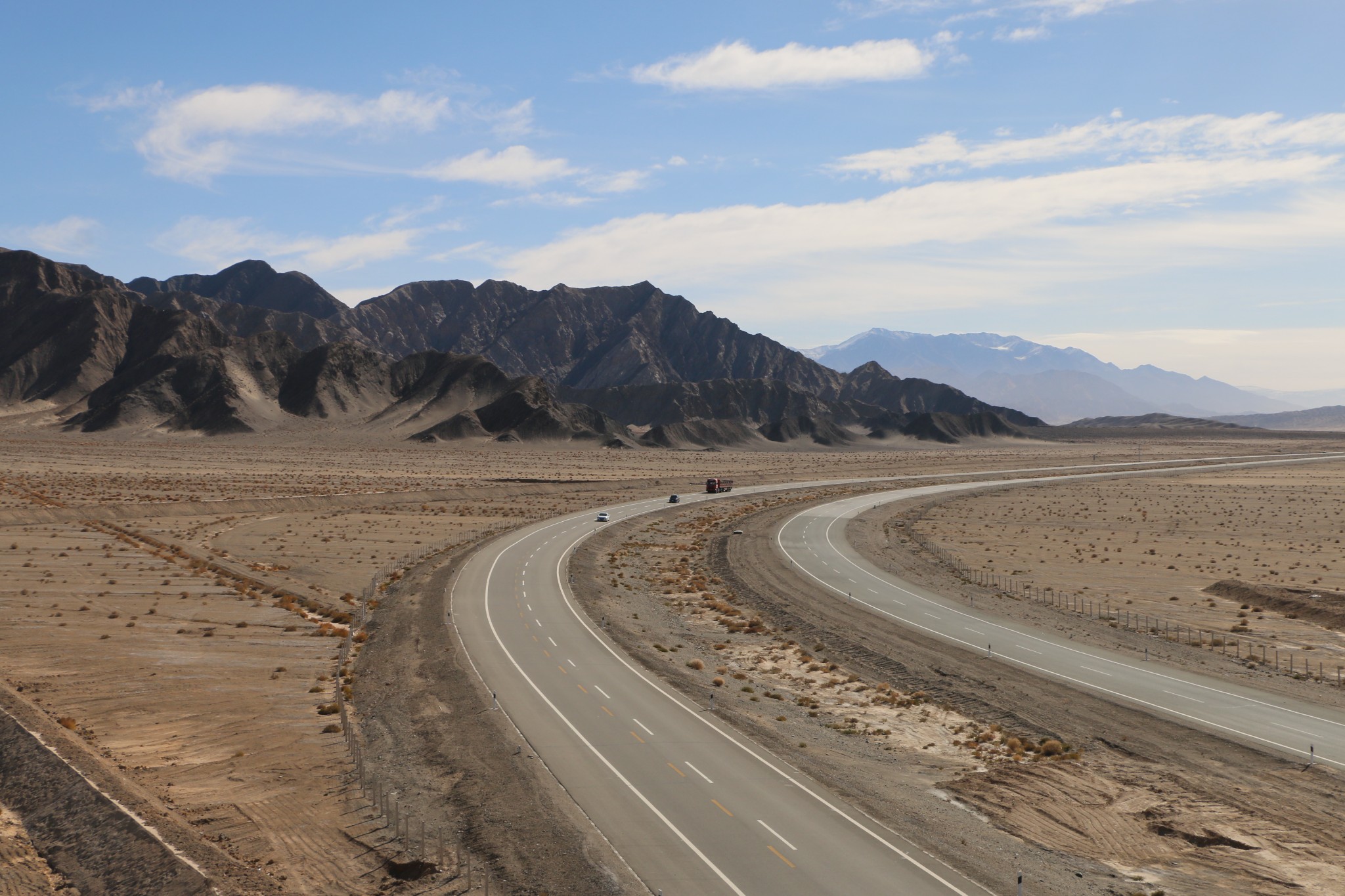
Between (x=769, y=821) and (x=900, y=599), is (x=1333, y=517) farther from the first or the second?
(x=769, y=821)

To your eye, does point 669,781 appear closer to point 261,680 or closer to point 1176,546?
Result: point 261,680

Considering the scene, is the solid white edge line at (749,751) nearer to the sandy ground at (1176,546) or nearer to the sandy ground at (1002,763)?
the sandy ground at (1002,763)

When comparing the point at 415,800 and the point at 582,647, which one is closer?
the point at 415,800

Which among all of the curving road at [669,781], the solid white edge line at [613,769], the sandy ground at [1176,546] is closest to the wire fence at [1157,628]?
the sandy ground at [1176,546]

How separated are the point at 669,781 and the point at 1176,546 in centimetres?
6131

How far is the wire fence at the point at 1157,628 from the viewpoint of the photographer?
38.6 m

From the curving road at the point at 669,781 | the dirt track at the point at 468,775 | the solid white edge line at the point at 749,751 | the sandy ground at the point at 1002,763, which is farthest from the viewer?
the sandy ground at the point at 1002,763

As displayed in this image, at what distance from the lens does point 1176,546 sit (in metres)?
71.9

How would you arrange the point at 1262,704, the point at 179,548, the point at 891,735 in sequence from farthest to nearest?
the point at 179,548 < the point at 1262,704 < the point at 891,735

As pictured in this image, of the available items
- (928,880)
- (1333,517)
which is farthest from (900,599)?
(1333,517)

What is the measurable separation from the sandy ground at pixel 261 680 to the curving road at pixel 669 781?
1.76 m

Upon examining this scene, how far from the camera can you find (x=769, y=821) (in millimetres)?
22562

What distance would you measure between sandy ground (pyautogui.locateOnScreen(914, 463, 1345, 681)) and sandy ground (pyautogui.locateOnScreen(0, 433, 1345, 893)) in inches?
821

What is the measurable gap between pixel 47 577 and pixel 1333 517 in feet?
337
